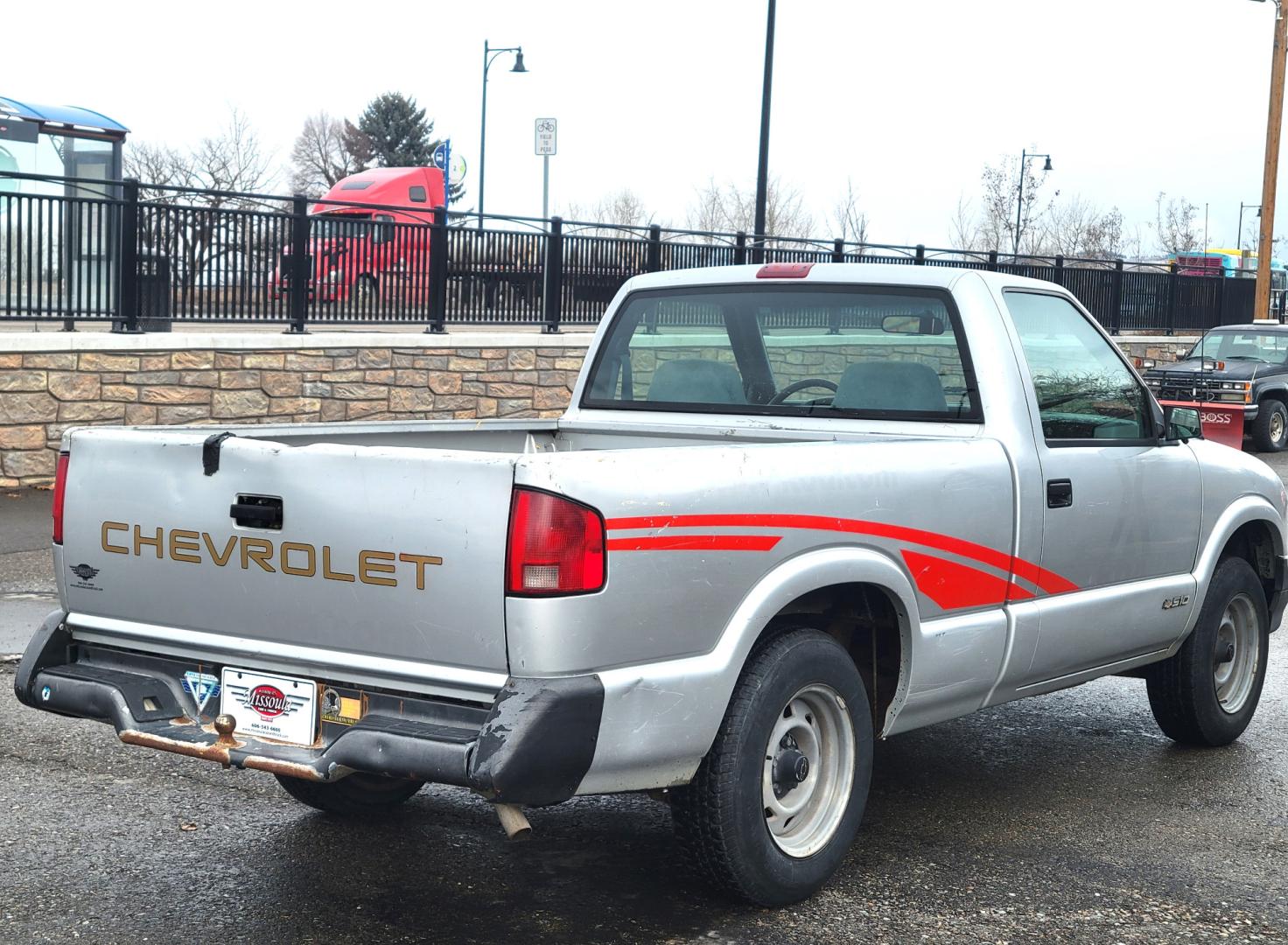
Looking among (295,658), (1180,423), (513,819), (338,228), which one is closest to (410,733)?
(513,819)

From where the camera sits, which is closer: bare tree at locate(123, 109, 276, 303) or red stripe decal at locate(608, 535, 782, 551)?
red stripe decal at locate(608, 535, 782, 551)

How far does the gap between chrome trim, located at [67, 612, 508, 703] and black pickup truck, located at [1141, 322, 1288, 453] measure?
16.9 metres

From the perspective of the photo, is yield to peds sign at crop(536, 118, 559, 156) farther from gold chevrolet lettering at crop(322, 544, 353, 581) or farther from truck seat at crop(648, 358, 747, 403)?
gold chevrolet lettering at crop(322, 544, 353, 581)

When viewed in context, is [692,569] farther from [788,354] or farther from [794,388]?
[788,354]

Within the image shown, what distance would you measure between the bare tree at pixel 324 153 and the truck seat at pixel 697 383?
66204mm

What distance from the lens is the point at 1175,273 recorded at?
2727cm

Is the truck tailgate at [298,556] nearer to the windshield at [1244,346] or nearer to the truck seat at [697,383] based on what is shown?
the truck seat at [697,383]

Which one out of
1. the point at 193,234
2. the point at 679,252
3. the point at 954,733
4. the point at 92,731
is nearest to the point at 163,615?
the point at 92,731

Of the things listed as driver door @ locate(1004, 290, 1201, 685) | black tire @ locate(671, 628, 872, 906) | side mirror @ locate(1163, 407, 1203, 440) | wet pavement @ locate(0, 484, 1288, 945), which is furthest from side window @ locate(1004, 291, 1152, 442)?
black tire @ locate(671, 628, 872, 906)

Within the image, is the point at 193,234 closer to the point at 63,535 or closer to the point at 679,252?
the point at 679,252

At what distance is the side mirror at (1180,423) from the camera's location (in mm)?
5691

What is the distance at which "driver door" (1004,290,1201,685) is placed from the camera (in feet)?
16.5

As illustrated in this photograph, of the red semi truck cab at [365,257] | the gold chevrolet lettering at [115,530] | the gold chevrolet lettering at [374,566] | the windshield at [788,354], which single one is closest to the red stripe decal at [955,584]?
the windshield at [788,354]

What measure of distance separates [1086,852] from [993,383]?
1.50m
